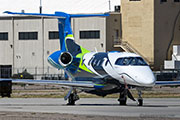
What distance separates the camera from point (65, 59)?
3738cm

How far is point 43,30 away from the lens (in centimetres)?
7569

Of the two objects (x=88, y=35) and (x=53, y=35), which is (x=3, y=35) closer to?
(x=53, y=35)

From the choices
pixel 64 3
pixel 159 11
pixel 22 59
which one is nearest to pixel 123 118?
pixel 159 11

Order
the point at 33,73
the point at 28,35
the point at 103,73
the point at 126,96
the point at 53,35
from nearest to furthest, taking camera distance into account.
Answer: the point at 126,96, the point at 103,73, the point at 53,35, the point at 33,73, the point at 28,35

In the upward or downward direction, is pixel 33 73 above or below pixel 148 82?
below

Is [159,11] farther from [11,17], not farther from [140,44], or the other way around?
[11,17]

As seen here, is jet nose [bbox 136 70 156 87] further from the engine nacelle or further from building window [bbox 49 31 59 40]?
building window [bbox 49 31 59 40]

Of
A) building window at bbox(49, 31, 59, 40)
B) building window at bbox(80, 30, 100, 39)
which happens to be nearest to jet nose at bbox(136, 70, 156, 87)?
building window at bbox(80, 30, 100, 39)

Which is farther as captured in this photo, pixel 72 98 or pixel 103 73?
pixel 72 98

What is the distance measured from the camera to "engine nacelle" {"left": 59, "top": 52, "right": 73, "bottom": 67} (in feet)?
122

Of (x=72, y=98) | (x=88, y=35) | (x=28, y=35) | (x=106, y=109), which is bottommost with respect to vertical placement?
(x=106, y=109)

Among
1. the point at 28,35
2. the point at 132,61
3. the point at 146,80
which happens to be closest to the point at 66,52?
the point at 132,61

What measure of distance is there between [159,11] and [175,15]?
2473mm

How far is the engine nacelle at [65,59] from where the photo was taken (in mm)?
37237
